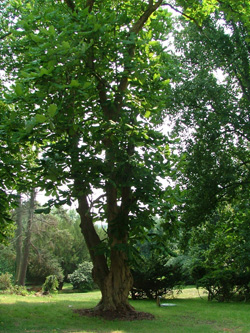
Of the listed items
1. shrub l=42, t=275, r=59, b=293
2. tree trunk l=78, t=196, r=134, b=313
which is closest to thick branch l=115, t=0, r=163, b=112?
tree trunk l=78, t=196, r=134, b=313

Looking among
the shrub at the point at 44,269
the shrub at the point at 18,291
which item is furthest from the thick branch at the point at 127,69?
the shrub at the point at 44,269

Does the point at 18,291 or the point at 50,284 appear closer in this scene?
the point at 18,291

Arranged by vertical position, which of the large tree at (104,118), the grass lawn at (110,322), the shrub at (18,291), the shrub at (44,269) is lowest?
the grass lawn at (110,322)

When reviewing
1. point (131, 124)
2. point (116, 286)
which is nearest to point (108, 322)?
point (116, 286)

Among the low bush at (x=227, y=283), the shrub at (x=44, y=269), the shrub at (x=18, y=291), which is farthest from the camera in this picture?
the shrub at (x=44, y=269)

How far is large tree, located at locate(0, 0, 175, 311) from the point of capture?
6.96m

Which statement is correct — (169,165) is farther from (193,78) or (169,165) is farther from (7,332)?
(193,78)

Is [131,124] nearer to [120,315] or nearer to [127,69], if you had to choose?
[127,69]

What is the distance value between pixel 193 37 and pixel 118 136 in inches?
306

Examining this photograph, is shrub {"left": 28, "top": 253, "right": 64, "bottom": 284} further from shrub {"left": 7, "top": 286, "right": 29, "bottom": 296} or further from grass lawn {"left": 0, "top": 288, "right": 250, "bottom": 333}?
grass lawn {"left": 0, "top": 288, "right": 250, "bottom": 333}

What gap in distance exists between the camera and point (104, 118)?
8.81 m

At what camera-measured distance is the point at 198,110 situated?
1294 centimetres

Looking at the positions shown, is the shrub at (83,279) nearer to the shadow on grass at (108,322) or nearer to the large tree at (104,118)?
the shadow on grass at (108,322)

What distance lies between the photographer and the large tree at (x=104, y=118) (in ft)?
22.8
